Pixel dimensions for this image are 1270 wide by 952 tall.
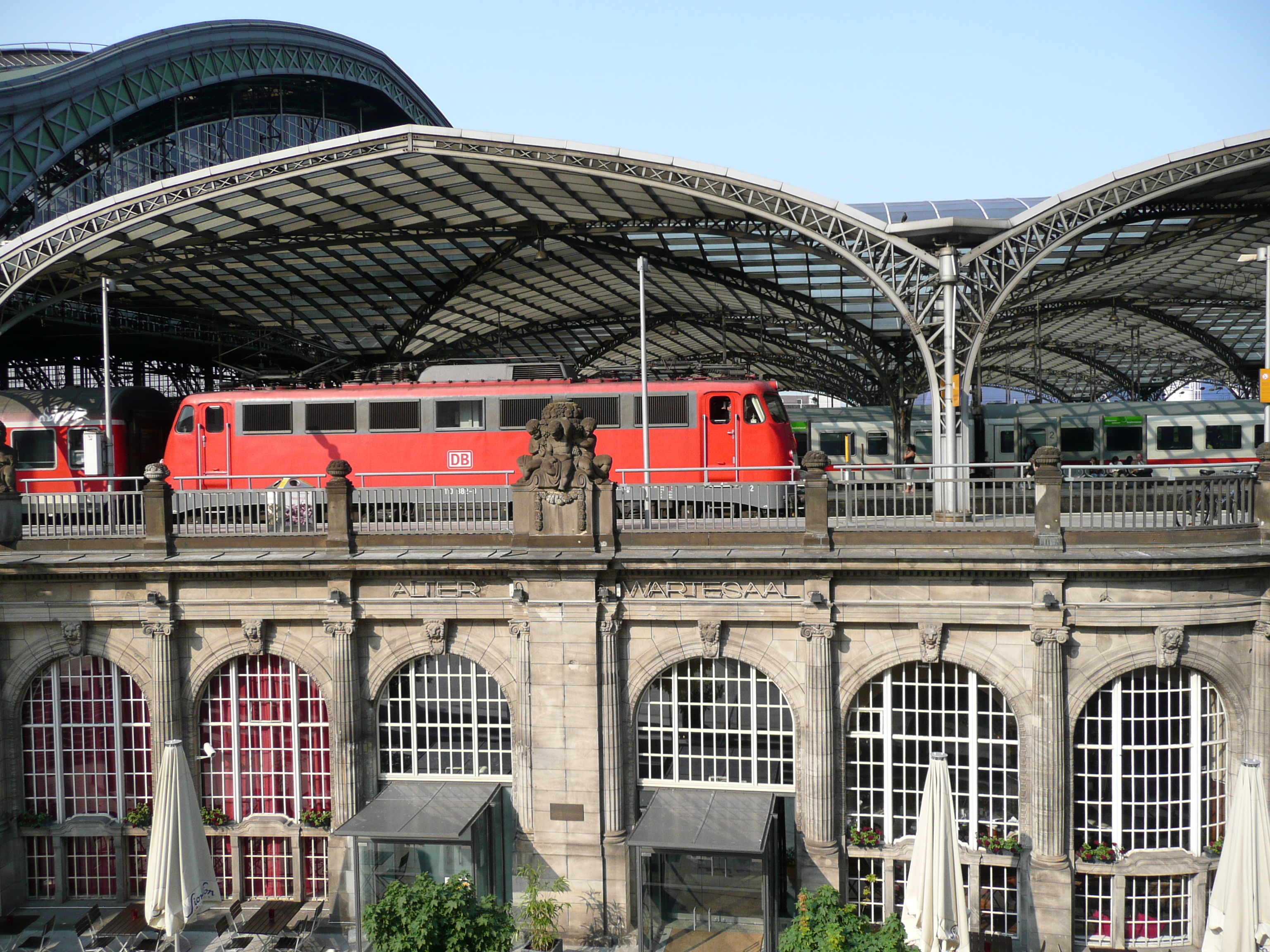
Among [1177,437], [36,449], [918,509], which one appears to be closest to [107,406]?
[36,449]

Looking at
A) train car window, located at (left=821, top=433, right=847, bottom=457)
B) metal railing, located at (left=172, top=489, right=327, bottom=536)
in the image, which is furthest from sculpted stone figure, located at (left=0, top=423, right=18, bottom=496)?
train car window, located at (left=821, top=433, right=847, bottom=457)

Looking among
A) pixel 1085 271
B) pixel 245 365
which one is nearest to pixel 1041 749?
pixel 1085 271

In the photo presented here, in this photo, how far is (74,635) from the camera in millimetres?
18922

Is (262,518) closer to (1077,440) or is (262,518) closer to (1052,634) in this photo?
(1052,634)

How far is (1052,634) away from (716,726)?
20.8ft

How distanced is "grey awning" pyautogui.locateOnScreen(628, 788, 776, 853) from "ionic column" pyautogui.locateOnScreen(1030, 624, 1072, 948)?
4789 mm

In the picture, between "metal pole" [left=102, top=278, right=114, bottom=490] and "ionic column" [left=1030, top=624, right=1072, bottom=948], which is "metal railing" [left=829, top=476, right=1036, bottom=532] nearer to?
"ionic column" [left=1030, top=624, right=1072, bottom=948]

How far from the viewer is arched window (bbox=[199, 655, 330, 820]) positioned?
19.2m

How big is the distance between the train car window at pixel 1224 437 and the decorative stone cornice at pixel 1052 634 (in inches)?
1412

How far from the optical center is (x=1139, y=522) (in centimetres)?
1789

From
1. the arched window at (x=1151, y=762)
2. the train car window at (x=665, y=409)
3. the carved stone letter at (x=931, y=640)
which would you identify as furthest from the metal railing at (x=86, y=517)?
the arched window at (x=1151, y=762)

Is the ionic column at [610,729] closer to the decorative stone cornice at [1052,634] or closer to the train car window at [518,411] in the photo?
the decorative stone cornice at [1052,634]

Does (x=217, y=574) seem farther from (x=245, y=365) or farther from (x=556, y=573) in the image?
(x=245, y=365)

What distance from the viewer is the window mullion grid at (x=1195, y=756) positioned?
1683 centimetres
